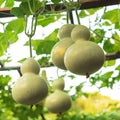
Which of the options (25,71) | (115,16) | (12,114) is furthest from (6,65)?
(25,71)

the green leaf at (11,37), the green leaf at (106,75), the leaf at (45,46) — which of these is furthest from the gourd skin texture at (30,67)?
the green leaf at (106,75)

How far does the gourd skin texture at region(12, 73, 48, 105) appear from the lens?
40.8 inches

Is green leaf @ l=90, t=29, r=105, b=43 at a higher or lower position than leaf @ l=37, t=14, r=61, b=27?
lower

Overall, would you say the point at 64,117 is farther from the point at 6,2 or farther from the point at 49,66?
the point at 6,2

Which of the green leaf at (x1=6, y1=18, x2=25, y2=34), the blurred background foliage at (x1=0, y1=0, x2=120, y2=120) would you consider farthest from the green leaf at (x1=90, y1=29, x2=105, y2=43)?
the green leaf at (x1=6, y1=18, x2=25, y2=34)

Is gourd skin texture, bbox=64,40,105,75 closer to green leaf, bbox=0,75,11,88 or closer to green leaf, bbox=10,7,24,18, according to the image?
green leaf, bbox=10,7,24,18

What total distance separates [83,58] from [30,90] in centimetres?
16

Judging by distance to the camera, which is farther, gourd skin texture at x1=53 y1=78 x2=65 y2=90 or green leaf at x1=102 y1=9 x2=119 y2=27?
green leaf at x1=102 y1=9 x2=119 y2=27

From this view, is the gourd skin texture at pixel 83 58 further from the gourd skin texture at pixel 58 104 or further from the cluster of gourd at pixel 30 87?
the gourd skin texture at pixel 58 104

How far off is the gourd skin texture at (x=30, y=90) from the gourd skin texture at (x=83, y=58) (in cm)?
9

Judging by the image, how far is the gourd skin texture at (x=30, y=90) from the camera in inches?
40.8

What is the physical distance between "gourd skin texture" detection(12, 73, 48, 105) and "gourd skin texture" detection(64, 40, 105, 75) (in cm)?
9

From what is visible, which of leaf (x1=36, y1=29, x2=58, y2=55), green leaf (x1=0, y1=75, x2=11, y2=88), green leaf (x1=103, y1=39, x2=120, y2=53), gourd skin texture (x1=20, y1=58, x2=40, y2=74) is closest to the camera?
gourd skin texture (x1=20, y1=58, x2=40, y2=74)

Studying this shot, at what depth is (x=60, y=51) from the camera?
3.53 ft
